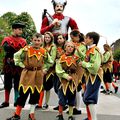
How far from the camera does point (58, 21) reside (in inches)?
304

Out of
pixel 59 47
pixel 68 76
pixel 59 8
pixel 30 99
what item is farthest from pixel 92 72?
pixel 59 8

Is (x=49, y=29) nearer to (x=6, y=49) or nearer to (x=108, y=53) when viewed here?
(x=6, y=49)

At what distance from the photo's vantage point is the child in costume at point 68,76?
6.84 m

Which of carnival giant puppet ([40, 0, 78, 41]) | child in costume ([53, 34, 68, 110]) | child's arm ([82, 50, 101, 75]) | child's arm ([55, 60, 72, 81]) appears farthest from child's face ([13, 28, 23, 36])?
child's arm ([82, 50, 101, 75])

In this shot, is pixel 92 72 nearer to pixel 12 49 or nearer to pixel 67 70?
pixel 67 70

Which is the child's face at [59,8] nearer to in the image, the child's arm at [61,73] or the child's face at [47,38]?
the child's face at [47,38]

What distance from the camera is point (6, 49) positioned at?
7.87 meters

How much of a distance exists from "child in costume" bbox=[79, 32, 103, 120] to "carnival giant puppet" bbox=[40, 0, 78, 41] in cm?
142

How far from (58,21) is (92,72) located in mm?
1733

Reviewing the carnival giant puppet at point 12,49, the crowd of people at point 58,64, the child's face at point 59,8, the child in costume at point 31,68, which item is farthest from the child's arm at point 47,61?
the child's face at point 59,8

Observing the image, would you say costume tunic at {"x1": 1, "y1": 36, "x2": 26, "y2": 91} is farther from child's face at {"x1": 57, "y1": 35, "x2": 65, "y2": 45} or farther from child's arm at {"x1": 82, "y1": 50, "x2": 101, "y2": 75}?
child's arm at {"x1": 82, "y1": 50, "x2": 101, "y2": 75}

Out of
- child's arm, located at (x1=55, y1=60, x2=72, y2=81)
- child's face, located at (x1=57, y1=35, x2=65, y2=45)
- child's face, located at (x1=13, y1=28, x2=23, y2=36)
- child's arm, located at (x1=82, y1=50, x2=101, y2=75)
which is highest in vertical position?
child's face, located at (x1=13, y1=28, x2=23, y2=36)

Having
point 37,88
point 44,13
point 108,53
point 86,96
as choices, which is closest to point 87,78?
point 86,96

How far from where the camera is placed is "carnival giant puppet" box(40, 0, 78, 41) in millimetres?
7801
